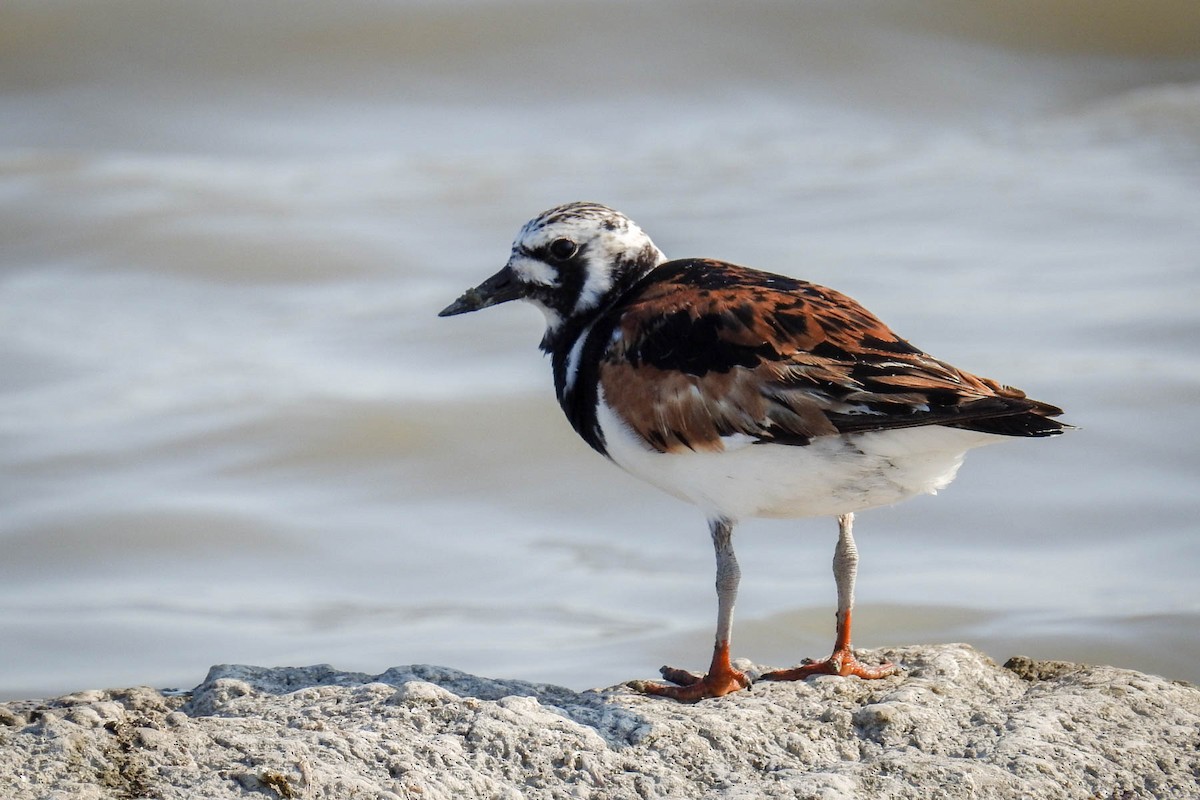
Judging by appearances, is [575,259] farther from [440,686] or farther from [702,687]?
[440,686]

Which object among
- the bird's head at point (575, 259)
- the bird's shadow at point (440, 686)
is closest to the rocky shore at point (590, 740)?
the bird's shadow at point (440, 686)

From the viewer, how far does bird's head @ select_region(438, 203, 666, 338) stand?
5.02m

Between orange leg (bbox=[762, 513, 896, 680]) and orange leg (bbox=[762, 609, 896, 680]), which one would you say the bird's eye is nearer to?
orange leg (bbox=[762, 513, 896, 680])

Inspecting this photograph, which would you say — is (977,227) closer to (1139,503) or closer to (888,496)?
(1139,503)

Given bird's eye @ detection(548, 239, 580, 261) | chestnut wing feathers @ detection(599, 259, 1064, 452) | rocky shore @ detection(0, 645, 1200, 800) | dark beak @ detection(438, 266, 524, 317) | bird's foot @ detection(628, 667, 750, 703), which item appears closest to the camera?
rocky shore @ detection(0, 645, 1200, 800)

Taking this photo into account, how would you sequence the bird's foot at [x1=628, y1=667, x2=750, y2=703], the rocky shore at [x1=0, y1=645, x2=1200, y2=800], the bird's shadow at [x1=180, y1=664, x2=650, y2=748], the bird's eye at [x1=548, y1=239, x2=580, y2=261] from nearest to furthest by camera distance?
the rocky shore at [x1=0, y1=645, x2=1200, y2=800] → the bird's shadow at [x1=180, y1=664, x2=650, y2=748] → the bird's foot at [x1=628, y1=667, x2=750, y2=703] → the bird's eye at [x1=548, y1=239, x2=580, y2=261]

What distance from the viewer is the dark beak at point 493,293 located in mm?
5141

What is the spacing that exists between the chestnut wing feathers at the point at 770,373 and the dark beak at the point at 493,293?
1.51 feet

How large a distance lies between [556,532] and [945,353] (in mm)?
2661

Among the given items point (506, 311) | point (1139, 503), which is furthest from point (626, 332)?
point (506, 311)

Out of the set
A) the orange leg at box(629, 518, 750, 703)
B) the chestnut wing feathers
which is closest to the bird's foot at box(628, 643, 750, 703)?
the orange leg at box(629, 518, 750, 703)

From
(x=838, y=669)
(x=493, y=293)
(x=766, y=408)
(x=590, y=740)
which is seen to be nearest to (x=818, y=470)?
(x=766, y=408)

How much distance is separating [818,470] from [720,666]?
2.03ft

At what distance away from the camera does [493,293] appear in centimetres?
518
